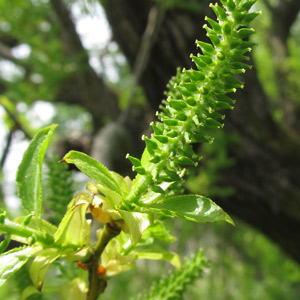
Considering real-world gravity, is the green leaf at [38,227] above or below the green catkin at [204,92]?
below

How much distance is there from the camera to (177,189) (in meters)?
0.43

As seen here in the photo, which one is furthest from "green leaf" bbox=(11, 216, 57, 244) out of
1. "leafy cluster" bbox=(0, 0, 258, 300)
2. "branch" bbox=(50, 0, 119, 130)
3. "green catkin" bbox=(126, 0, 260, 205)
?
"branch" bbox=(50, 0, 119, 130)

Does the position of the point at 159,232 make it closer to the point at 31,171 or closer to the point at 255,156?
the point at 31,171

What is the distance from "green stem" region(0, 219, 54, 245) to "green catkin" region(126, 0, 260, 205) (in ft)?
0.38

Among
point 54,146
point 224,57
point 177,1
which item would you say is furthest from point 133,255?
point 54,146

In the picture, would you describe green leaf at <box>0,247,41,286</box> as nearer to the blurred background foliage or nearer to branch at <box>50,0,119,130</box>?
the blurred background foliage

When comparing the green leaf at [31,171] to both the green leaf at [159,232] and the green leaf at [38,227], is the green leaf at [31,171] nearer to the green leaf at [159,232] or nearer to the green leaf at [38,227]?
the green leaf at [38,227]

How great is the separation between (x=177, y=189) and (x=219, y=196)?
164 cm

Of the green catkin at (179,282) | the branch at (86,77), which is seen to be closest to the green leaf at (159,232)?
the green catkin at (179,282)

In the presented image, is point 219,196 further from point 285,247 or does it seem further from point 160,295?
point 160,295

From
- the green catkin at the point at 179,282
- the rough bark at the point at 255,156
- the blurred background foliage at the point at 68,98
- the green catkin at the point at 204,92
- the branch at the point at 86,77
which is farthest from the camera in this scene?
the rough bark at the point at 255,156

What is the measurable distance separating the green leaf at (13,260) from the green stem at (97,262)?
0.07 meters

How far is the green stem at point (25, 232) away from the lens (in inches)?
13.9

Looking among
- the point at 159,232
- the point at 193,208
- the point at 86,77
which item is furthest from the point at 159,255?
the point at 86,77
